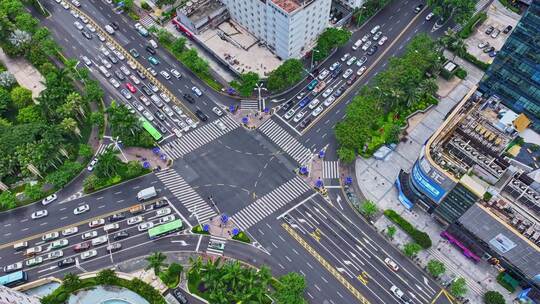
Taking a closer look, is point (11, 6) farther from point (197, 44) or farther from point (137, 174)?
point (137, 174)

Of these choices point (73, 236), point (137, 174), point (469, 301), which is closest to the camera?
point (469, 301)

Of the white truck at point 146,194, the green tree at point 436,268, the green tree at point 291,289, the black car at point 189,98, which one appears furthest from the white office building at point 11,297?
the green tree at point 436,268

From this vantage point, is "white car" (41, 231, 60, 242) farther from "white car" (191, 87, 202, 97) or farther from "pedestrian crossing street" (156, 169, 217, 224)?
"white car" (191, 87, 202, 97)

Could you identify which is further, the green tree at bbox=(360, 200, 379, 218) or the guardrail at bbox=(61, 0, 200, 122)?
the guardrail at bbox=(61, 0, 200, 122)

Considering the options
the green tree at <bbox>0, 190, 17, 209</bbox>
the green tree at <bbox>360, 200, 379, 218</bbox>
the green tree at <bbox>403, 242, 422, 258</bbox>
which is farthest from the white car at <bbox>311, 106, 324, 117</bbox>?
the green tree at <bbox>0, 190, 17, 209</bbox>

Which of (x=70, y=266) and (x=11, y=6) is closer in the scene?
(x=70, y=266)

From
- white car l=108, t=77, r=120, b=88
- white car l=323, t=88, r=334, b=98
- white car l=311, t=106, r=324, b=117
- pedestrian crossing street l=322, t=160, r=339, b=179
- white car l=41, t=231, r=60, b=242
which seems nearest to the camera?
white car l=41, t=231, r=60, b=242

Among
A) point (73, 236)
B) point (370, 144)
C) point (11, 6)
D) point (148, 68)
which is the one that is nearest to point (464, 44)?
point (370, 144)

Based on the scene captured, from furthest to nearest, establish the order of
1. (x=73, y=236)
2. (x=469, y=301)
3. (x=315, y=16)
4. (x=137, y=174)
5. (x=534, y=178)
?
(x=315, y=16) → (x=137, y=174) → (x=73, y=236) → (x=469, y=301) → (x=534, y=178)
